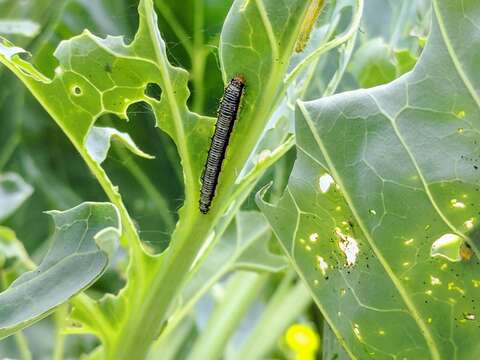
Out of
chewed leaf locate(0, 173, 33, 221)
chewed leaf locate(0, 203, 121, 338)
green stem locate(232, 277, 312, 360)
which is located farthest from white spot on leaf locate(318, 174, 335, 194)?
green stem locate(232, 277, 312, 360)

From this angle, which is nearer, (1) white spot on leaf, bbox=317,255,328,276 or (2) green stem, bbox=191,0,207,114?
(1) white spot on leaf, bbox=317,255,328,276

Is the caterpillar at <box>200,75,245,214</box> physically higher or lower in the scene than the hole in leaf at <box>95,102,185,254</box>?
lower

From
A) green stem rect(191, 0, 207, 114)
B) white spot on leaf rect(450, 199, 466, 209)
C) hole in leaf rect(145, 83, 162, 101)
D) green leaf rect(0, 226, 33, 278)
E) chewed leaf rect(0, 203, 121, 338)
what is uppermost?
green stem rect(191, 0, 207, 114)

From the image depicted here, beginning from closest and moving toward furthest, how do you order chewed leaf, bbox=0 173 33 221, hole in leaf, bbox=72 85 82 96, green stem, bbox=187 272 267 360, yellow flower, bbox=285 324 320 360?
hole in leaf, bbox=72 85 82 96 → chewed leaf, bbox=0 173 33 221 → green stem, bbox=187 272 267 360 → yellow flower, bbox=285 324 320 360

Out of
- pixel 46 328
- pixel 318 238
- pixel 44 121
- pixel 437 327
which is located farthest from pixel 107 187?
pixel 46 328

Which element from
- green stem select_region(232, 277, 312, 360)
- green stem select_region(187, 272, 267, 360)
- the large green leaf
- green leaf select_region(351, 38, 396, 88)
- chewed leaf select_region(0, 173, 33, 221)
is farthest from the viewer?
green stem select_region(232, 277, 312, 360)

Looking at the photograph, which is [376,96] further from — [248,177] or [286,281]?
[286,281]

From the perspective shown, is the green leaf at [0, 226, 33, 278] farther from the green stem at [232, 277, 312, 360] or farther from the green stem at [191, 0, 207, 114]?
the green stem at [232, 277, 312, 360]

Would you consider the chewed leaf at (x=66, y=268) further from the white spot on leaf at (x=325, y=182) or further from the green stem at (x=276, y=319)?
the green stem at (x=276, y=319)
